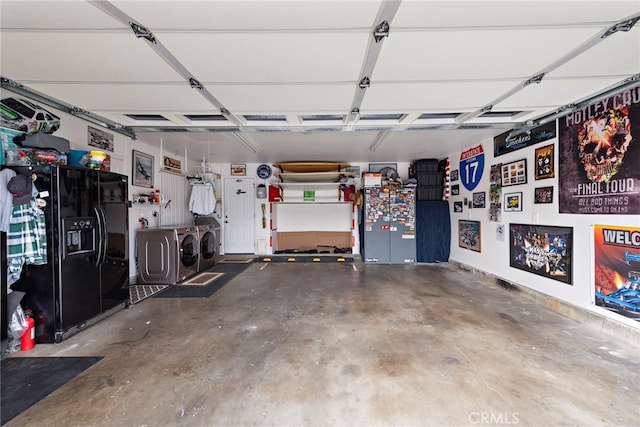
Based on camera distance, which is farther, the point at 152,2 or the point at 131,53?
the point at 131,53

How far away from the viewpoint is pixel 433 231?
589 cm

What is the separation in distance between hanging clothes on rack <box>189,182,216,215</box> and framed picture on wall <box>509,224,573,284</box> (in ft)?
20.2

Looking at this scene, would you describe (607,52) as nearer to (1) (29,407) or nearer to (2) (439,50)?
(2) (439,50)

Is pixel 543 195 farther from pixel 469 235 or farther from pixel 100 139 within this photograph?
pixel 100 139

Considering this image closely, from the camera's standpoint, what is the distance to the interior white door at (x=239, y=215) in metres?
6.84

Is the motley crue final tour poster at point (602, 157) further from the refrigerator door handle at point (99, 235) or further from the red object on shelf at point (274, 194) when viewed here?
the refrigerator door handle at point (99, 235)

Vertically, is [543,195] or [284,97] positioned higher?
[284,97]

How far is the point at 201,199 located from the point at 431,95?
5287 millimetres

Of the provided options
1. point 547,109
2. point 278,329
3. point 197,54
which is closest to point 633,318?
point 547,109

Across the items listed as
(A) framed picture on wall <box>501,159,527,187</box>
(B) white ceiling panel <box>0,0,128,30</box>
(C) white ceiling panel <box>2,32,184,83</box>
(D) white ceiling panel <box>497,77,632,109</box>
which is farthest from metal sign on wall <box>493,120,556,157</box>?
(B) white ceiling panel <box>0,0,128,30</box>

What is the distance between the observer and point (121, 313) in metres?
3.12

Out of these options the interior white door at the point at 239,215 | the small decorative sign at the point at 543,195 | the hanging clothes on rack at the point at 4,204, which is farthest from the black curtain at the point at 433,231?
the hanging clothes on rack at the point at 4,204

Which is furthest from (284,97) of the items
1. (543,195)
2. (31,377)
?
(543,195)

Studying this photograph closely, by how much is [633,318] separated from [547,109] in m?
2.38
